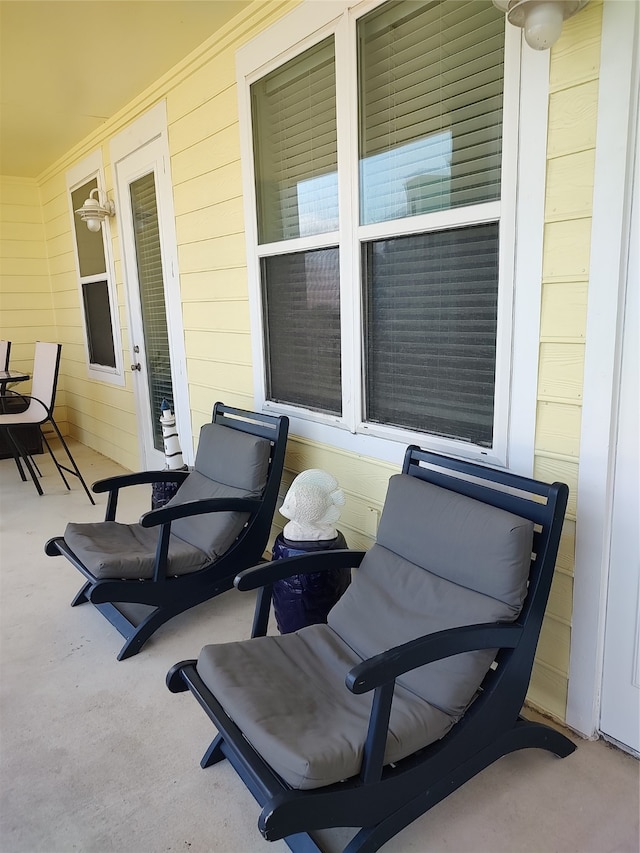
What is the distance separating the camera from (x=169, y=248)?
358 cm

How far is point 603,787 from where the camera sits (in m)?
1.60

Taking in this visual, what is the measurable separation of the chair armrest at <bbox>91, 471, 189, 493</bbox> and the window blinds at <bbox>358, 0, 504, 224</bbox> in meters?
1.55

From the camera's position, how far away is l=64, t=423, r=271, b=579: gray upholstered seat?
2.33m

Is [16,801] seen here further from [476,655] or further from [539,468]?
[539,468]

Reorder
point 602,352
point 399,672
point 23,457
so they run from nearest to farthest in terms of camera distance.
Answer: point 399,672 → point 602,352 → point 23,457

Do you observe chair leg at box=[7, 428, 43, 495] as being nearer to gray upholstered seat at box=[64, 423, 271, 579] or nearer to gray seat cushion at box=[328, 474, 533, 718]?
gray upholstered seat at box=[64, 423, 271, 579]

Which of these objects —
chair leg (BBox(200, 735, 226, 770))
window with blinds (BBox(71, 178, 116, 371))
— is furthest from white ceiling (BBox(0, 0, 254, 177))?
chair leg (BBox(200, 735, 226, 770))

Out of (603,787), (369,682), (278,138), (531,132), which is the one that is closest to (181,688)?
(369,682)

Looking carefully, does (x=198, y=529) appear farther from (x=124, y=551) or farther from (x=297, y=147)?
(x=297, y=147)

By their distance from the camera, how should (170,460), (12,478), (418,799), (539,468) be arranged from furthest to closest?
(12,478), (170,460), (539,468), (418,799)

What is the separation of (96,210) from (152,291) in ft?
2.57

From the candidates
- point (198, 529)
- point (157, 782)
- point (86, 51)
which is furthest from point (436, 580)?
point (86, 51)

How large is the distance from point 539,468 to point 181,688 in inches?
48.4

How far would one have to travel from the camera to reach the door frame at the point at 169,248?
3475 millimetres
